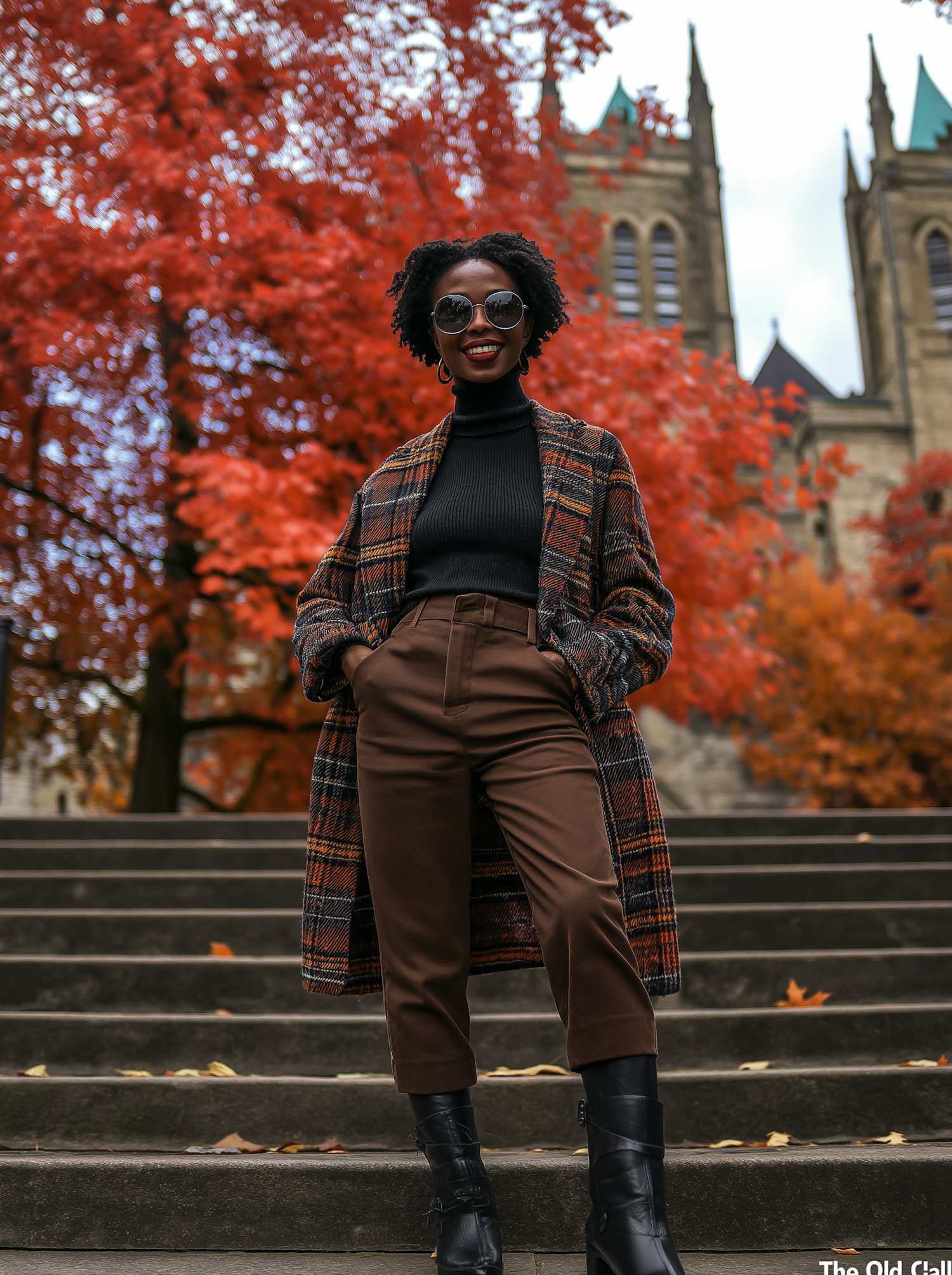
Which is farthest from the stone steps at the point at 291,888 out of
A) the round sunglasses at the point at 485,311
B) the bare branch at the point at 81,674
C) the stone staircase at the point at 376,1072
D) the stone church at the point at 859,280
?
the stone church at the point at 859,280

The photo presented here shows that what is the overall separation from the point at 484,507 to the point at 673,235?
35.5 metres

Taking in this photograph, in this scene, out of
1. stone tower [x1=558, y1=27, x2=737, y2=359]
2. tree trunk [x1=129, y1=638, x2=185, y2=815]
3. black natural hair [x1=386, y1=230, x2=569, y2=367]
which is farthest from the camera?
stone tower [x1=558, y1=27, x2=737, y2=359]

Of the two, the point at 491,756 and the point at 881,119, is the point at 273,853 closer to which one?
the point at 491,756

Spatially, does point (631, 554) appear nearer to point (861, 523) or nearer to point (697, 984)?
point (697, 984)

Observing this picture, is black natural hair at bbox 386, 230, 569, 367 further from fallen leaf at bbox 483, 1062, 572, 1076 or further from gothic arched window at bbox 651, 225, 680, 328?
gothic arched window at bbox 651, 225, 680, 328

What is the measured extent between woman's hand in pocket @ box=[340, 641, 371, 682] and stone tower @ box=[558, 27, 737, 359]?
105 feet

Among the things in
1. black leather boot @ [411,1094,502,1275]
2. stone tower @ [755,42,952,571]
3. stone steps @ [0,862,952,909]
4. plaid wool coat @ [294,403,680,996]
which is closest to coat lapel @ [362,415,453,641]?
plaid wool coat @ [294,403,680,996]

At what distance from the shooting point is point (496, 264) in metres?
2.20

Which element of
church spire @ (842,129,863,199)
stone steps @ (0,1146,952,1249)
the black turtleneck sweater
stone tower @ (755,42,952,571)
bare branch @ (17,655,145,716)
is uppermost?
church spire @ (842,129,863,199)

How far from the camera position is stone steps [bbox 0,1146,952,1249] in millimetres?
2244

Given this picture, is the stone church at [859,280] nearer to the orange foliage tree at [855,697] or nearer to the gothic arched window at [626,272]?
the gothic arched window at [626,272]

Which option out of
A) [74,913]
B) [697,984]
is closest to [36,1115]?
[74,913]

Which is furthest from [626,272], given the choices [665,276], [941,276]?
[941,276]

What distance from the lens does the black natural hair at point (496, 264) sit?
7.25 feet
